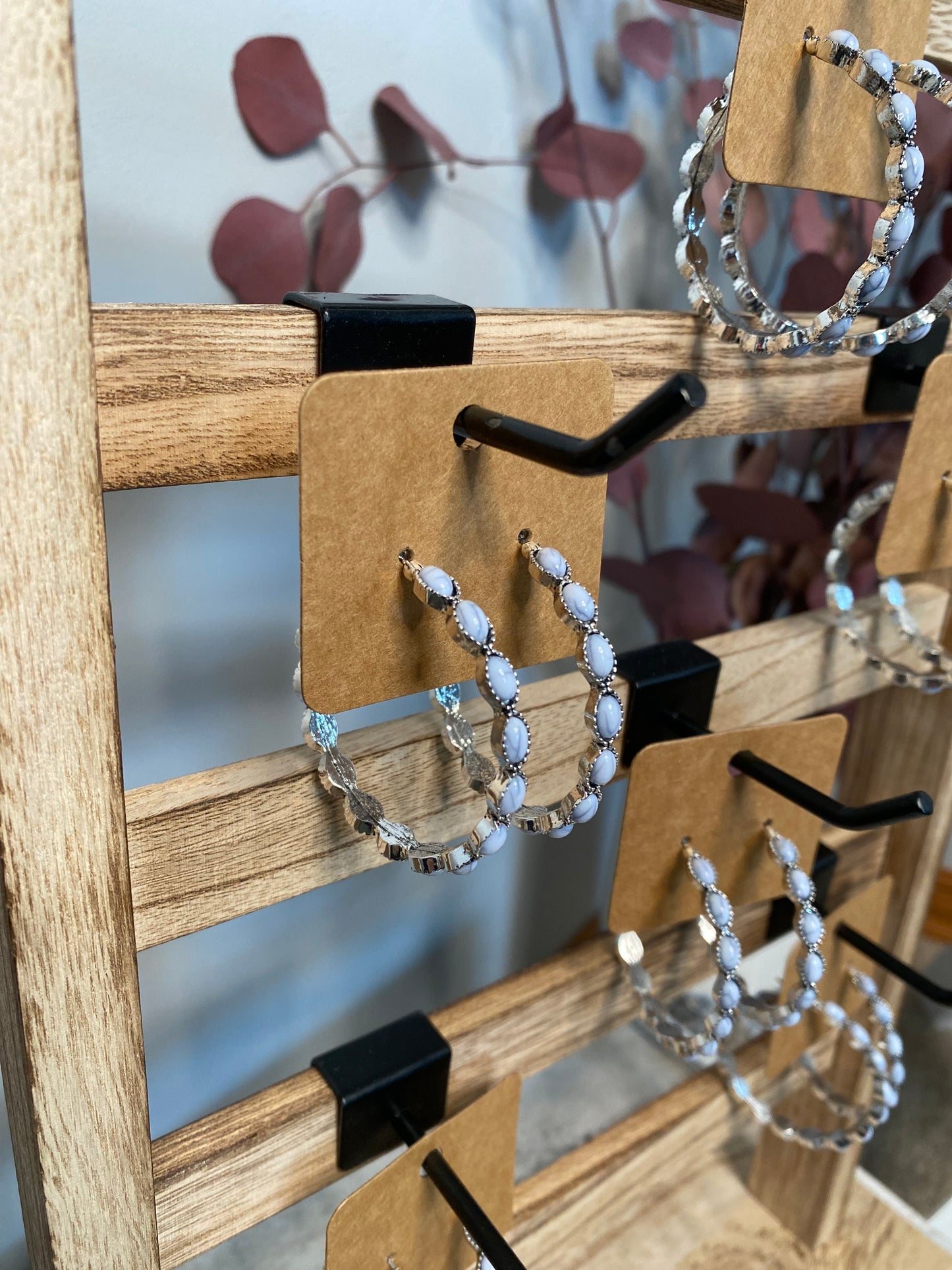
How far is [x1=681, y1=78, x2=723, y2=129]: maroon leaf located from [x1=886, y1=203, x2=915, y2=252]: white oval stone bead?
9.3 inches

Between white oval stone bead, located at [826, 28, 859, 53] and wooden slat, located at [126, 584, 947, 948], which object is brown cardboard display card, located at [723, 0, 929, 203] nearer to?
white oval stone bead, located at [826, 28, 859, 53]

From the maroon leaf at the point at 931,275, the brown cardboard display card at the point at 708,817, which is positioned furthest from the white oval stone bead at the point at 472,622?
the maroon leaf at the point at 931,275

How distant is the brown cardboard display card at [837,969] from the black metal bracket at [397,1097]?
176mm

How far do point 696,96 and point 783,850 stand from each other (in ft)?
1.13

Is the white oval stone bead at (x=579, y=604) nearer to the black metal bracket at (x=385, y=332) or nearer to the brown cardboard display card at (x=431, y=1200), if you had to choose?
the black metal bracket at (x=385, y=332)

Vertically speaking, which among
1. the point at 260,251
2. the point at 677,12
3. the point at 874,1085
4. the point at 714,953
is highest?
the point at 677,12

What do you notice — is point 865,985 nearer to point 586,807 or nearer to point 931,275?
point 586,807

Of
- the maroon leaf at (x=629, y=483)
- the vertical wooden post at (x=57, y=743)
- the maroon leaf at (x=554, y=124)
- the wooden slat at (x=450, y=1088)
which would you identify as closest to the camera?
the vertical wooden post at (x=57, y=743)

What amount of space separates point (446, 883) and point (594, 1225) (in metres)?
0.18

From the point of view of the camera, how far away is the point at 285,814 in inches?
10.4

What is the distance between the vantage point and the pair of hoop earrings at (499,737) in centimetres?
21

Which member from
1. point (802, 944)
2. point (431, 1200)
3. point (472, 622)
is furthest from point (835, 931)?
point (472, 622)

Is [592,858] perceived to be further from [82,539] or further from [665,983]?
[82,539]

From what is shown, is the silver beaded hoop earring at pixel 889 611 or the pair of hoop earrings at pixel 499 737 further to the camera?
the silver beaded hoop earring at pixel 889 611
